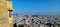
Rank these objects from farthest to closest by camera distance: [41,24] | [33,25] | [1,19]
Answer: [41,24]
[33,25]
[1,19]

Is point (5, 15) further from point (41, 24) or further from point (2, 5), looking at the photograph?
point (41, 24)

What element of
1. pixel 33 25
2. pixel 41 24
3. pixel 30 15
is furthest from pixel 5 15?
pixel 30 15

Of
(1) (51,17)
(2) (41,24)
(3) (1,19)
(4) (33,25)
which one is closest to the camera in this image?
(3) (1,19)

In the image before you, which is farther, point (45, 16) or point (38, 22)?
point (45, 16)

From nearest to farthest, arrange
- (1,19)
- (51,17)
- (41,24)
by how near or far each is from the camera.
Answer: (1,19), (41,24), (51,17)

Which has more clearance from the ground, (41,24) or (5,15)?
(5,15)

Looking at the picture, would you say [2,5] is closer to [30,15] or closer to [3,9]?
[3,9]

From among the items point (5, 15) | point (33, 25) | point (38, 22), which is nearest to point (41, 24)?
point (38, 22)

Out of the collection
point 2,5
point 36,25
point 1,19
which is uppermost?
point 2,5

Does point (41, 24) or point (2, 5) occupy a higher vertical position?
point (2, 5)
